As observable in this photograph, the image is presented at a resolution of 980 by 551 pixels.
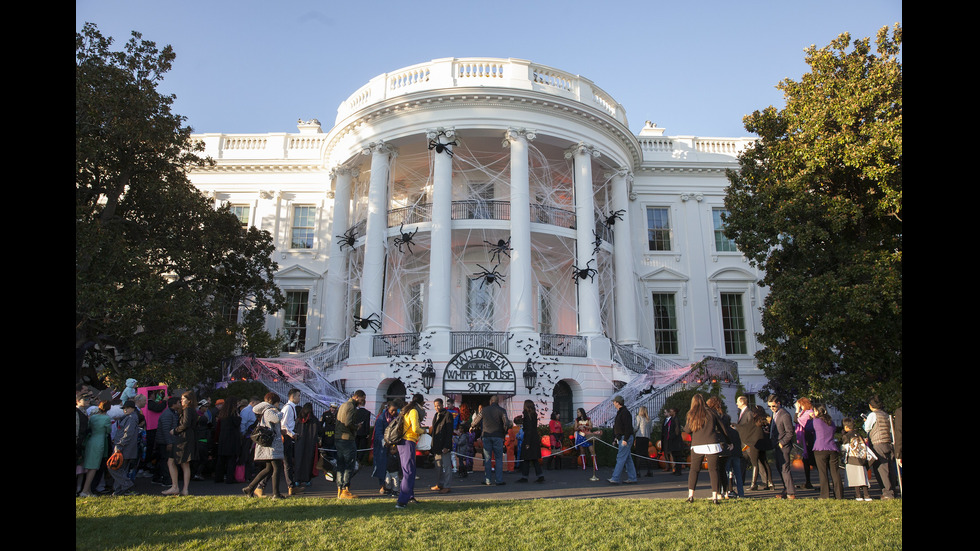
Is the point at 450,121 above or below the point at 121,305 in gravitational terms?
above

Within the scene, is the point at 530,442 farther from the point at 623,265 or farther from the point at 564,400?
the point at 623,265

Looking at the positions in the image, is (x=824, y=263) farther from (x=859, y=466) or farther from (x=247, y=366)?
(x=247, y=366)

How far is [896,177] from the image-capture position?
12.5m

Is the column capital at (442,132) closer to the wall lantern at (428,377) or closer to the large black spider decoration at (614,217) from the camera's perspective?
the large black spider decoration at (614,217)

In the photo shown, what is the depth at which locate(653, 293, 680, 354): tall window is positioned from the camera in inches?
971

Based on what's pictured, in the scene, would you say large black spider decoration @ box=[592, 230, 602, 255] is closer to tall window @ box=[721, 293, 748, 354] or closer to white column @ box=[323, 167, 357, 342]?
tall window @ box=[721, 293, 748, 354]

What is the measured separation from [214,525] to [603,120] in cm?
1796

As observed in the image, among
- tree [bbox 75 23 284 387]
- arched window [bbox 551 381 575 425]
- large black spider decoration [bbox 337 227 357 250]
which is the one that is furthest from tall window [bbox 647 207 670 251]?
tree [bbox 75 23 284 387]

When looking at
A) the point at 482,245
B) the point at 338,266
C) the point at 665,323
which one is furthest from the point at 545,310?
the point at 338,266

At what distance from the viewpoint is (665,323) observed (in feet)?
81.8

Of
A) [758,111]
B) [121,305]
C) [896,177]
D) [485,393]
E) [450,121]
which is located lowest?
[485,393]

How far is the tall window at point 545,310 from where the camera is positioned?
22.2m

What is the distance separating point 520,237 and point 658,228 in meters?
9.47
